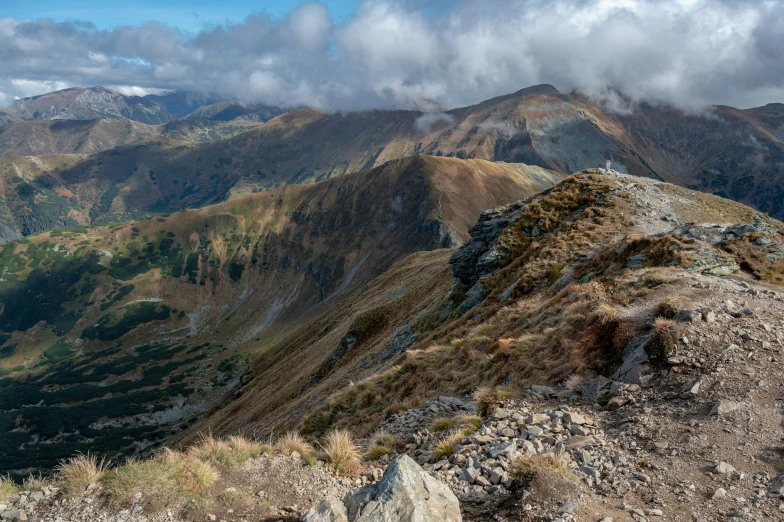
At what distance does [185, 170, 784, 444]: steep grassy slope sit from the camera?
57.6ft

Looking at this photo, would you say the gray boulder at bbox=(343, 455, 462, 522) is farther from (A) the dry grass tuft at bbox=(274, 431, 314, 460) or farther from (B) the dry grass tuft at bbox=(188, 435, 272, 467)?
(B) the dry grass tuft at bbox=(188, 435, 272, 467)

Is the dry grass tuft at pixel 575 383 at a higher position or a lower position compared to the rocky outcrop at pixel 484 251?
lower

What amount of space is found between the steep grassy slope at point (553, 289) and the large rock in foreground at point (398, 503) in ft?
23.8

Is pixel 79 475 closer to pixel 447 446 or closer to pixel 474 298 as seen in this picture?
pixel 447 446

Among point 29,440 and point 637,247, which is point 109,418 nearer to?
point 29,440

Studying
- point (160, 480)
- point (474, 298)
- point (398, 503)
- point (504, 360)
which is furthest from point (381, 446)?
point (474, 298)

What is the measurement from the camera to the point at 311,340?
316 feet

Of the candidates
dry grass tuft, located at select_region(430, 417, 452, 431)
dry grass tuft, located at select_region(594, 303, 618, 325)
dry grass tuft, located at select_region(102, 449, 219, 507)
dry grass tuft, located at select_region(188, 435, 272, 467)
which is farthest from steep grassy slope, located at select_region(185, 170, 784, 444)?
dry grass tuft, located at select_region(102, 449, 219, 507)

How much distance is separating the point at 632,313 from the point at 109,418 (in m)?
227

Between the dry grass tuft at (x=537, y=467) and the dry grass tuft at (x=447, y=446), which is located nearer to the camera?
the dry grass tuft at (x=537, y=467)

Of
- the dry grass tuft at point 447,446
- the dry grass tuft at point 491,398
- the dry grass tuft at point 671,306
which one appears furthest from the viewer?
the dry grass tuft at point 671,306

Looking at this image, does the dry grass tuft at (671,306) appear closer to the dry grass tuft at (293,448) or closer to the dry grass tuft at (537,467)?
the dry grass tuft at (537,467)

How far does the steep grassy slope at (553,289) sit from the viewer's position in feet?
57.6

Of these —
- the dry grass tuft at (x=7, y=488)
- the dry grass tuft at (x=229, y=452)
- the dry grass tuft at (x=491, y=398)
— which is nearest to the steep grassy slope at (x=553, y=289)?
the dry grass tuft at (x=491, y=398)
